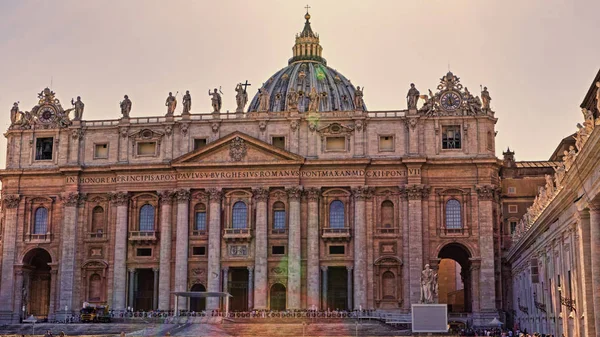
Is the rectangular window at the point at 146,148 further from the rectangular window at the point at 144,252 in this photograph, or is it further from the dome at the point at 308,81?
the dome at the point at 308,81

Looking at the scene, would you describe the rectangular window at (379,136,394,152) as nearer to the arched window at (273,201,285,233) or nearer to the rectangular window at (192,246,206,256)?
the arched window at (273,201,285,233)

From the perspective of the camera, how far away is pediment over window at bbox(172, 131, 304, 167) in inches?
3051

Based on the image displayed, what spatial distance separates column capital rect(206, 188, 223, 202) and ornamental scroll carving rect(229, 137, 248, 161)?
3082 mm

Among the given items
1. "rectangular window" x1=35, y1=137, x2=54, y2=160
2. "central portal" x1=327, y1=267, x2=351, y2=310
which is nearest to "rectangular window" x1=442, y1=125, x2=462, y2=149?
"central portal" x1=327, y1=267, x2=351, y2=310

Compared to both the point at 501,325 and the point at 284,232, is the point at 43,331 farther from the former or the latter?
the point at 501,325

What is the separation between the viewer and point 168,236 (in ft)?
257

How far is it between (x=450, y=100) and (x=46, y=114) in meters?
36.7

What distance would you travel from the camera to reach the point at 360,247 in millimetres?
75688

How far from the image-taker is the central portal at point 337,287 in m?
78.0

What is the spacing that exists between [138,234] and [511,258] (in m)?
31.6

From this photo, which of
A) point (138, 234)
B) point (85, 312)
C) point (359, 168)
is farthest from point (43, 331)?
point (359, 168)

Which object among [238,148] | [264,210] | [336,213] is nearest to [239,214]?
[264,210]

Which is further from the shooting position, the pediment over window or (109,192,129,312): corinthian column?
(109,192,129,312): corinthian column

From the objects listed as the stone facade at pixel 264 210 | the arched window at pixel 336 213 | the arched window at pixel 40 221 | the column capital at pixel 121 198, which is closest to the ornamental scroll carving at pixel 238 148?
the stone facade at pixel 264 210
